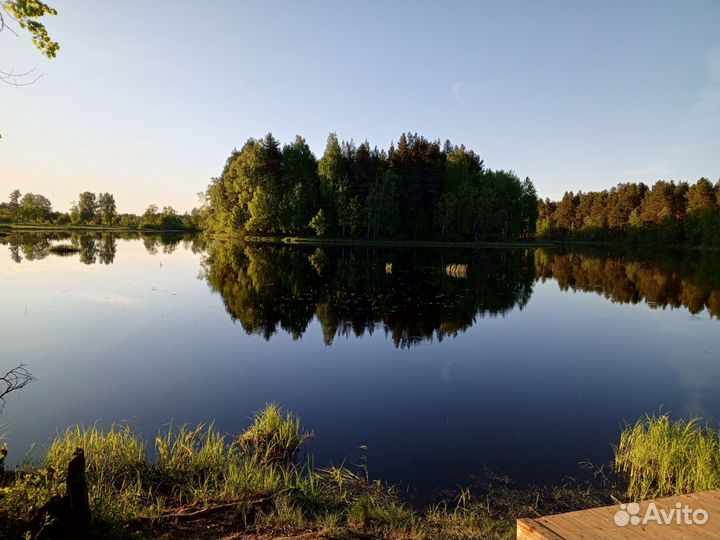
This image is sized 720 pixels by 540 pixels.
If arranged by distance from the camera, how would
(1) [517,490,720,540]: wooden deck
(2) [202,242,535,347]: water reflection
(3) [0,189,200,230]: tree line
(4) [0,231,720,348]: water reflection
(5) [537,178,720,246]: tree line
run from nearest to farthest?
(1) [517,490,720,540]: wooden deck, (2) [202,242,535,347]: water reflection, (4) [0,231,720,348]: water reflection, (5) [537,178,720,246]: tree line, (3) [0,189,200,230]: tree line

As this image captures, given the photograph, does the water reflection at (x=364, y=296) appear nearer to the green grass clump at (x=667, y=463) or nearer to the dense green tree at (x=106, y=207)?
the green grass clump at (x=667, y=463)

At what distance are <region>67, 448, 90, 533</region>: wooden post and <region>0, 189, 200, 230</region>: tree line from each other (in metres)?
146

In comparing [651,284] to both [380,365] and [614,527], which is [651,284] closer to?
[380,365]

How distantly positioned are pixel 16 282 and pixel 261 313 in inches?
764

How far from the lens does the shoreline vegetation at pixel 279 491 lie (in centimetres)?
555

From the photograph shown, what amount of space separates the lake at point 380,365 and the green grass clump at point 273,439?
0.52 metres

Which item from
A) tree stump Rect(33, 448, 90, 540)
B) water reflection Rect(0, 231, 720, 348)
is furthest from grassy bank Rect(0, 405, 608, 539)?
water reflection Rect(0, 231, 720, 348)

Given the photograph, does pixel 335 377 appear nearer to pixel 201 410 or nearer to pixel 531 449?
pixel 201 410

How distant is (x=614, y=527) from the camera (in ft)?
15.8

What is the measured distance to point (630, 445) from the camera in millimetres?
9078

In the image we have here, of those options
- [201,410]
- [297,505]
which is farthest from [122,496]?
[201,410]

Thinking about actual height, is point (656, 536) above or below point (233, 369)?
above

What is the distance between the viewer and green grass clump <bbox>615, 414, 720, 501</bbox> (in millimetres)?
7465

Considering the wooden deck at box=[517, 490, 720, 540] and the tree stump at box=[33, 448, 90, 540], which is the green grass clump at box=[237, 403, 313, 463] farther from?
the wooden deck at box=[517, 490, 720, 540]
